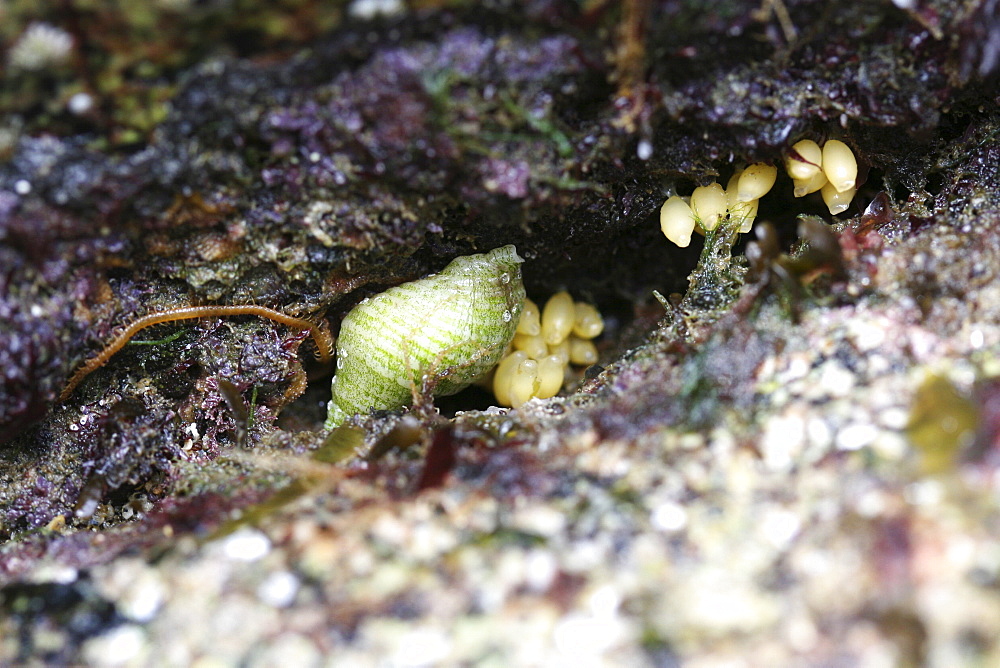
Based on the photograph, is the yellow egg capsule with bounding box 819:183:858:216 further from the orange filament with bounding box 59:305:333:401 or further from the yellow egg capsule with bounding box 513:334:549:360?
the orange filament with bounding box 59:305:333:401

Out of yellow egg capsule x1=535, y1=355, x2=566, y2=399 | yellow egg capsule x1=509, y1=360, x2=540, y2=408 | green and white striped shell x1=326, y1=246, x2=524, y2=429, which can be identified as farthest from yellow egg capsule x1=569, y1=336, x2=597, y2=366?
green and white striped shell x1=326, y1=246, x2=524, y2=429

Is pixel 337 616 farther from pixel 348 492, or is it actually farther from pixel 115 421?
pixel 115 421

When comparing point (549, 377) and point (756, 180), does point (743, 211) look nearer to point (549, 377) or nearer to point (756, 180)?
point (756, 180)

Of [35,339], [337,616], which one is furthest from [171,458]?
[337,616]

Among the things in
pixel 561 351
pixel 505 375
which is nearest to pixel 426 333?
pixel 505 375

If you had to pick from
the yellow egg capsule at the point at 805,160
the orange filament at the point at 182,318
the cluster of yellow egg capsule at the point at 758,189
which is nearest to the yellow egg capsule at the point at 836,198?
the cluster of yellow egg capsule at the point at 758,189

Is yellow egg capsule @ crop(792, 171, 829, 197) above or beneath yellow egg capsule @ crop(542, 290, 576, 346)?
above

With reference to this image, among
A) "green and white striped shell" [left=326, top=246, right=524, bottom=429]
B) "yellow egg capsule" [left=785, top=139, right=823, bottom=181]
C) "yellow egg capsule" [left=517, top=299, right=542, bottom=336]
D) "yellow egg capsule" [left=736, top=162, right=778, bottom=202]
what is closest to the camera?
"yellow egg capsule" [left=785, top=139, right=823, bottom=181]

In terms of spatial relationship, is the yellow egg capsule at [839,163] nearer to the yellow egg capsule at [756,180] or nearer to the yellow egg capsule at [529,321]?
the yellow egg capsule at [756,180]
